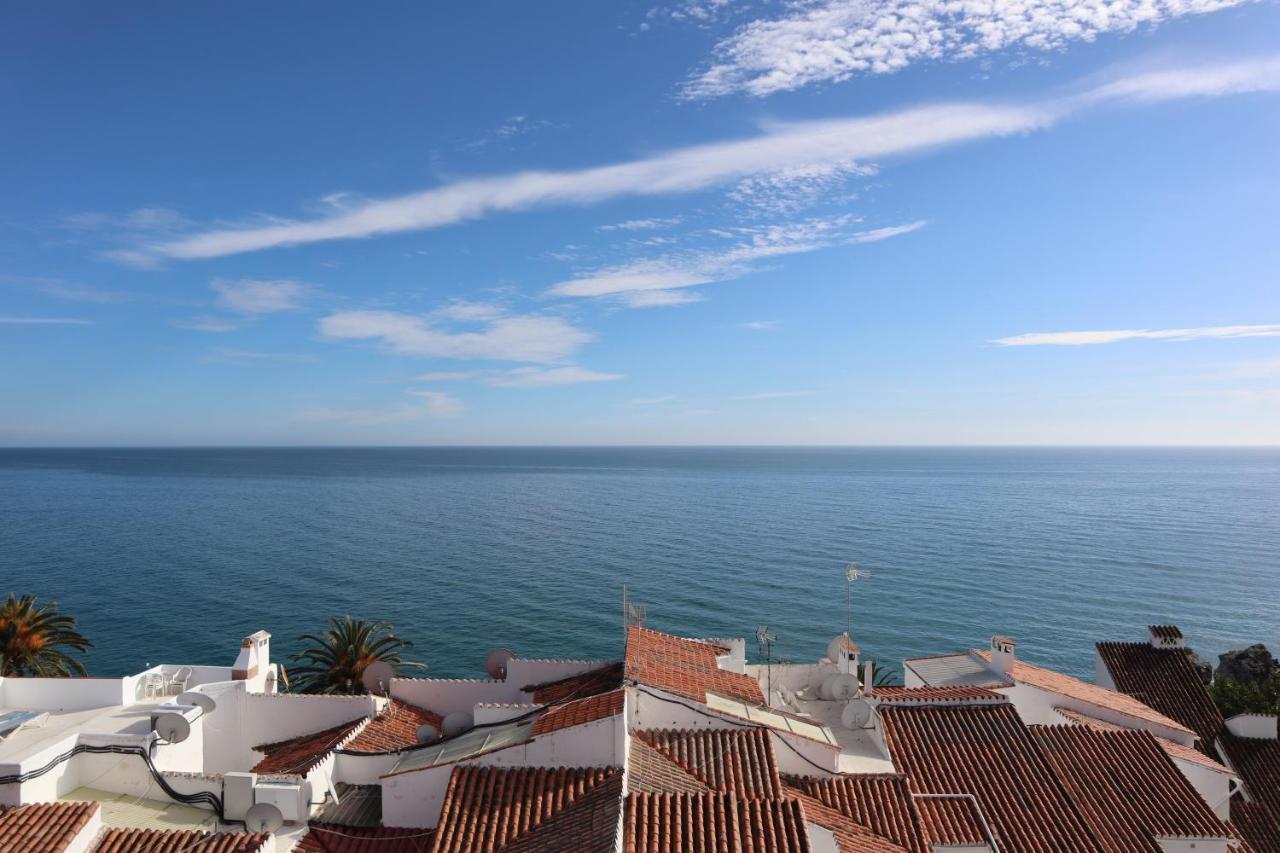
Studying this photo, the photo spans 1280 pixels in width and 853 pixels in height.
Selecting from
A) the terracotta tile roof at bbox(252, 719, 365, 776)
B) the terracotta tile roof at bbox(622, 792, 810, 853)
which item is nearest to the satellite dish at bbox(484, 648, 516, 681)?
the terracotta tile roof at bbox(252, 719, 365, 776)

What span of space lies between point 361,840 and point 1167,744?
23.3 m

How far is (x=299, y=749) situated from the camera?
65.4 ft

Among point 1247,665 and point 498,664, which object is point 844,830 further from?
point 1247,665

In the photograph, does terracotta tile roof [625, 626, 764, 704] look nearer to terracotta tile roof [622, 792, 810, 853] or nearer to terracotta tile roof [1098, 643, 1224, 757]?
terracotta tile roof [622, 792, 810, 853]

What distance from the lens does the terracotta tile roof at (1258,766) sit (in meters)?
24.5

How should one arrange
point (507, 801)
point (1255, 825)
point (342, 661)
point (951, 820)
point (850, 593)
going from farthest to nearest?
point (850, 593)
point (342, 661)
point (1255, 825)
point (951, 820)
point (507, 801)

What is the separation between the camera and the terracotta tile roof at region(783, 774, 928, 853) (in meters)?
15.8

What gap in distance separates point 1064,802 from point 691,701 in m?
10.2

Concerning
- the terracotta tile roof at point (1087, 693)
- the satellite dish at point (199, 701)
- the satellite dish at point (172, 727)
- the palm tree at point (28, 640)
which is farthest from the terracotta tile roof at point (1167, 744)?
the palm tree at point (28, 640)

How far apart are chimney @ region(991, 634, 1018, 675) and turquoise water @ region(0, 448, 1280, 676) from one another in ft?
90.8

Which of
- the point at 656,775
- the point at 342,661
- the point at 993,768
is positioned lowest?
the point at 342,661

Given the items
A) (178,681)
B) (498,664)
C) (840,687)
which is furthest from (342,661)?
(840,687)

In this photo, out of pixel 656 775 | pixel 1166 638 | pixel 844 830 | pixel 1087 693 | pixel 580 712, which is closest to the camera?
pixel 656 775

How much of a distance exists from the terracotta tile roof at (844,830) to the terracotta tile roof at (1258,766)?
671 inches
